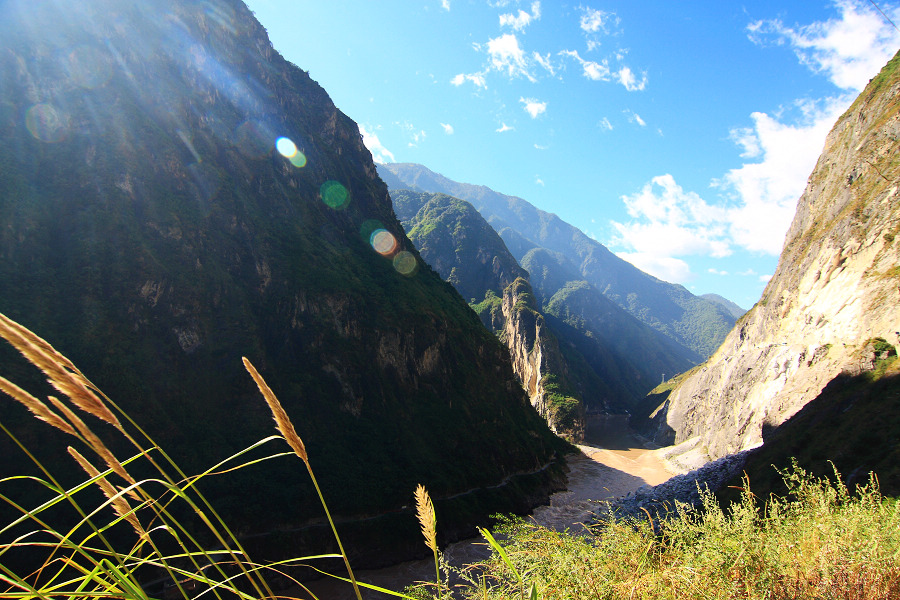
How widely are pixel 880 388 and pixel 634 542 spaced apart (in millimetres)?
33443

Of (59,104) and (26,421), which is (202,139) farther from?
(26,421)

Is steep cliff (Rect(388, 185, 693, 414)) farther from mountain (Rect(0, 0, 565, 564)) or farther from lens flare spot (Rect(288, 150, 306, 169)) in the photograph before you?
lens flare spot (Rect(288, 150, 306, 169))

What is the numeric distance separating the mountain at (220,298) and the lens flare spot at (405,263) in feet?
11.7

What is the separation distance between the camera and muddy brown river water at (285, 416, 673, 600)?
29109 mm

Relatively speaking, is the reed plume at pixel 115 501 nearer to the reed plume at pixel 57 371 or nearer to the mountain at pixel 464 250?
the reed plume at pixel 57 371

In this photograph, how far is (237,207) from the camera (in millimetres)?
51562

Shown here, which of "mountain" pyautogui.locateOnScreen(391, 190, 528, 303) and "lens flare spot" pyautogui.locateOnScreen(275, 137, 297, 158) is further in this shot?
"mountain" pyautogui.locateOnScreen(391, 190, 528, 303)

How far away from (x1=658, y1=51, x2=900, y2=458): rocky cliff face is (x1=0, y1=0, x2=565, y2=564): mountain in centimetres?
2640

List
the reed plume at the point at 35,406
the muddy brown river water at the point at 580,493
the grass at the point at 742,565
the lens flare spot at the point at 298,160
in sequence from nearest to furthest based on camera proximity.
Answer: the reed plume at the point at 35,406, the grass at the point at 742,565, the muddy brown river water at the point at 580,493, the lens flare spot at the point at 298,160

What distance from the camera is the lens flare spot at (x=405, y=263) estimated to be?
71062mm

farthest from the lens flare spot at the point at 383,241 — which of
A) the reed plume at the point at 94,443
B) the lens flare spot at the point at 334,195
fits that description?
the reed plume at the point at 94,443

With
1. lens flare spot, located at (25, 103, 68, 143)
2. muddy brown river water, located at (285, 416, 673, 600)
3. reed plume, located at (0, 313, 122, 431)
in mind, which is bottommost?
muddy brown river water, located at (285, 416, 673, 600)

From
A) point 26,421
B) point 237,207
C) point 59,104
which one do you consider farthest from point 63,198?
point 26,421

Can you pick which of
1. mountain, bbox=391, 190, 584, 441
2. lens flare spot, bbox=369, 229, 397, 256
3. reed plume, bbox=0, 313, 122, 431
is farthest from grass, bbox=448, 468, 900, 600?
mountain, bbox=391, 190, 584, 441
